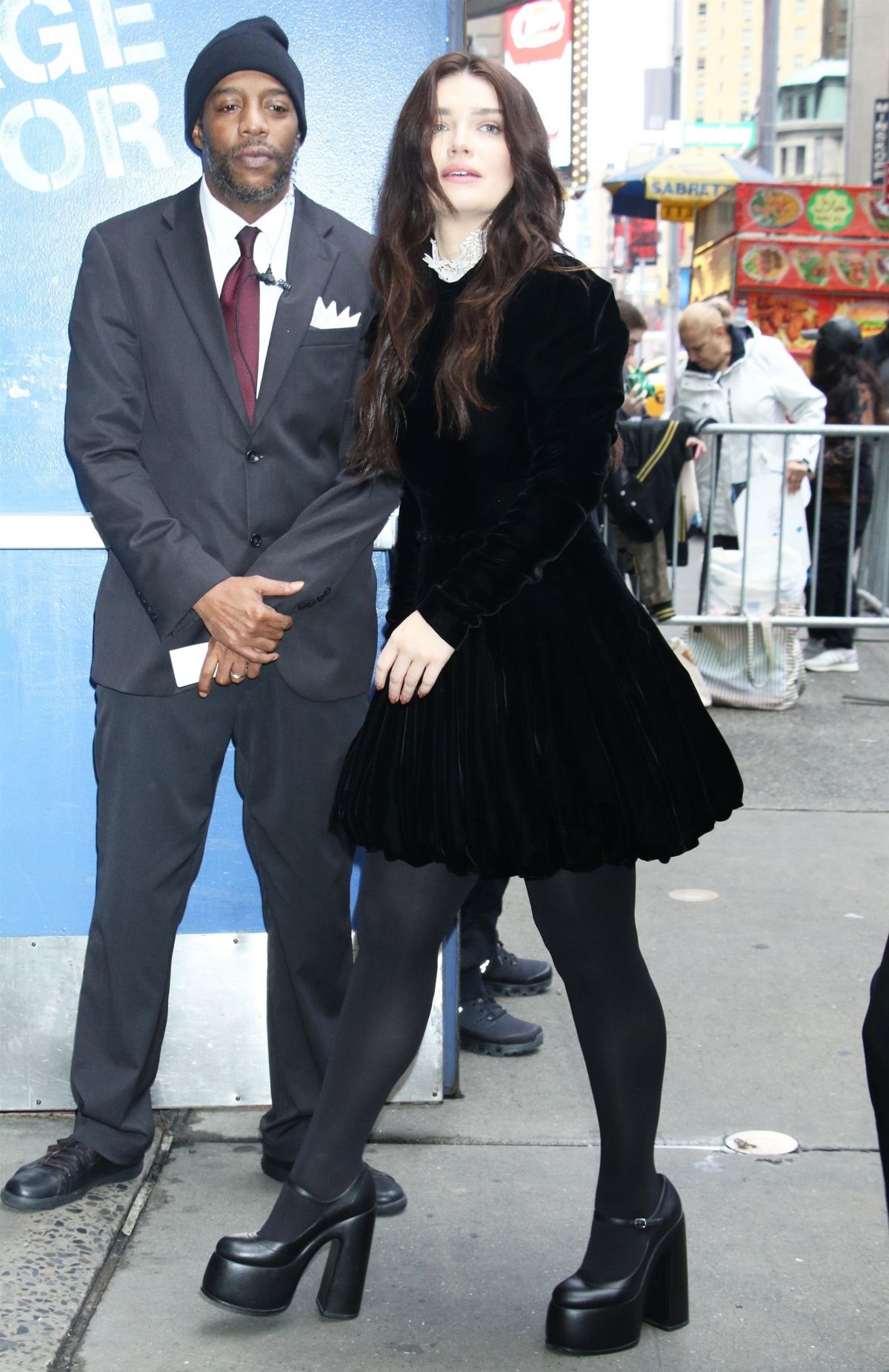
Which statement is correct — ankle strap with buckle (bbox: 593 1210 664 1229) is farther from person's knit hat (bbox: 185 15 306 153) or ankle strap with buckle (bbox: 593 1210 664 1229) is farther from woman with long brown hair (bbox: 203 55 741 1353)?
person's knit hat (bbox: 185 15 306 153)

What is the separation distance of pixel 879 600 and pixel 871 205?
13.2 m

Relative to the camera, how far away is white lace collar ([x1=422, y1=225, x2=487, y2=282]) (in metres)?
2.49

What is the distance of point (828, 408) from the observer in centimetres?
916

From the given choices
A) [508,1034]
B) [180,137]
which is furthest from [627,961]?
[180,137]

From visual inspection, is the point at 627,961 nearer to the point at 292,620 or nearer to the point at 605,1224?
the point at 605,1224

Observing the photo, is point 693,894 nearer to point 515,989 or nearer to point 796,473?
point 515,989

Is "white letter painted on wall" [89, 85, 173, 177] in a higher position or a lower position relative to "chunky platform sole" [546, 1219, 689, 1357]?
higher

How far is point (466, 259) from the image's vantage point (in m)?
2.49

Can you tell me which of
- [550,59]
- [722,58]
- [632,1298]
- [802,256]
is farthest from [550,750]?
[722,58]

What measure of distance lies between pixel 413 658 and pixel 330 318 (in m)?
0.75

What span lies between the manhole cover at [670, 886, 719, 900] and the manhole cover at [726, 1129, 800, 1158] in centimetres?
170

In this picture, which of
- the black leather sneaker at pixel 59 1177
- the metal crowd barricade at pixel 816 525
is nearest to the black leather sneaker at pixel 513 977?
the black leather sneaker at pixel 59 1177

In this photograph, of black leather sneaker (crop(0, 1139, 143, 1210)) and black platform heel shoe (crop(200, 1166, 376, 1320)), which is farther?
black leather sneaker (crop(0, 1139, 143, 1210))

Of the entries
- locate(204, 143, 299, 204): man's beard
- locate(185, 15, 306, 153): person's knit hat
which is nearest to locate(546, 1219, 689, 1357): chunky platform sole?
locate(204, 143, 299, 204): man's beard
